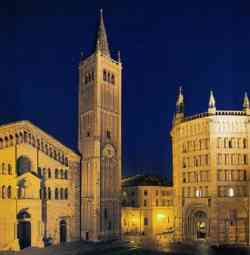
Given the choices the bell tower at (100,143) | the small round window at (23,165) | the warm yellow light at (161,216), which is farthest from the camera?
the warm yellow light at (161,216)

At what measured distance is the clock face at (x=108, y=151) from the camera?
74.9 metres

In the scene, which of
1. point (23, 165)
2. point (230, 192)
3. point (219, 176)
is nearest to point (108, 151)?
point (23, 165)

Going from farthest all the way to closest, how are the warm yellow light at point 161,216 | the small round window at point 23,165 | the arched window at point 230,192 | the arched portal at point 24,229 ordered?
the warm yellow light at point 161,216 < the arched window at point 230,192 < the small round window at point 23,165 < the arched portal at point 24,229

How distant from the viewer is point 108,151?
75.6 meters

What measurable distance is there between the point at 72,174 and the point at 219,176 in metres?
25.5

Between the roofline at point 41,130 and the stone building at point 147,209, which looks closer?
the roofline at point 41,130

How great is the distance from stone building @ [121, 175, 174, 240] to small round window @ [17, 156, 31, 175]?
33091 mm

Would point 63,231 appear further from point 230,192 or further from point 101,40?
point 101,40

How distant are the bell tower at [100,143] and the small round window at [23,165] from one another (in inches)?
393

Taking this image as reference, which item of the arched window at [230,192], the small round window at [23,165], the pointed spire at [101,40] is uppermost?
the pointed spire at [101,40]

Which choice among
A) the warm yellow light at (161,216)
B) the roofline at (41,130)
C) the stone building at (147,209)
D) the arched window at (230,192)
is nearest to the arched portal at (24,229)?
the roofline at (41,130)

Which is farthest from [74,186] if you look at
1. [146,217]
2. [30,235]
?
[146,217]

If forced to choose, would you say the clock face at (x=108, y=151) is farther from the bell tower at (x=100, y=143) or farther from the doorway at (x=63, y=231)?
the doorway at (x=63, y=231)

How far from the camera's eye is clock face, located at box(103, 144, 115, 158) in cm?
7488
